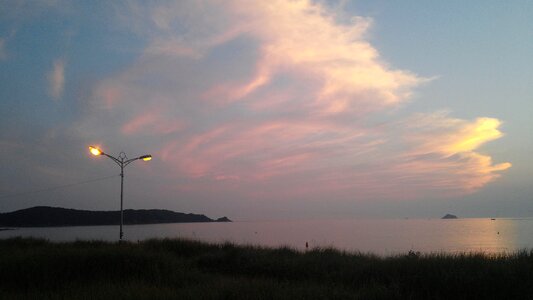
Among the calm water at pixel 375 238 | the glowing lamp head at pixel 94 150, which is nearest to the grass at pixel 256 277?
the glowing lamp head at pixel 94 150

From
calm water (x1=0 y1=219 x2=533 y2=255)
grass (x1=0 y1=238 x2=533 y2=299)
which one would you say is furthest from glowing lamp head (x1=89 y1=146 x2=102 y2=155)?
calm water (x1=0 y1=219 x2=533 y2=255)

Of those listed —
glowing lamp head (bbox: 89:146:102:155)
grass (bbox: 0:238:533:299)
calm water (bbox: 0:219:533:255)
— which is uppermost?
glowing lamp head (bbox: 89:146:102:155)

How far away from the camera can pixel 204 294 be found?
985 cm

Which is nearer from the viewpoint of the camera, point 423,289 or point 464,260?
point 423,289

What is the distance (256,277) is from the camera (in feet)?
48.0

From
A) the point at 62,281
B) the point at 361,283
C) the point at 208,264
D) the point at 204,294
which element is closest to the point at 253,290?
the point at 204,294

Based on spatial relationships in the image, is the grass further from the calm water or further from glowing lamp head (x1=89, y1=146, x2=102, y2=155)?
the calm water

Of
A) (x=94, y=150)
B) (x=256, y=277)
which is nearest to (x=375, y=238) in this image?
(x=94, y=150)

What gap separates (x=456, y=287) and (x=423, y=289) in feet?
2.68

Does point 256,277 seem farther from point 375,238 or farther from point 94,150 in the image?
point 375,238

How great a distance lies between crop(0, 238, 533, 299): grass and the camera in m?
10.3

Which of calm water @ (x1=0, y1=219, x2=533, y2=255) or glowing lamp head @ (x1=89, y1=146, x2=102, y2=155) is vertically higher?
glowing lamp head @ (x1=89, y1=146, x2=102, y2=155)

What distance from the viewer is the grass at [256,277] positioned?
10320 mm

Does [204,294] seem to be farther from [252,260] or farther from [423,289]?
[252,260]
